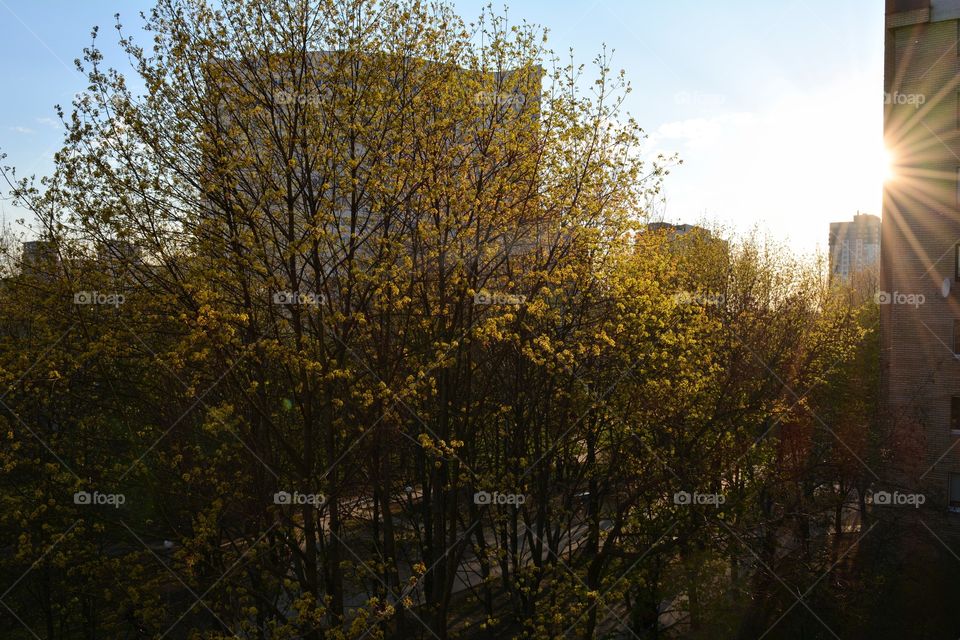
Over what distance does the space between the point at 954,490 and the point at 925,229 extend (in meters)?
8.33

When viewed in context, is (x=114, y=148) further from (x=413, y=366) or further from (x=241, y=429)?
(x=413, y=366)

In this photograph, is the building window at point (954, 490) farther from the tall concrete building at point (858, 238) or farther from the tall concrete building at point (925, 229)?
the tall concrete building at point (858, 238)

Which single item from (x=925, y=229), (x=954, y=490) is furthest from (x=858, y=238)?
(x=954, y=490)

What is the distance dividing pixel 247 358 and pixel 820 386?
20123 millimetres

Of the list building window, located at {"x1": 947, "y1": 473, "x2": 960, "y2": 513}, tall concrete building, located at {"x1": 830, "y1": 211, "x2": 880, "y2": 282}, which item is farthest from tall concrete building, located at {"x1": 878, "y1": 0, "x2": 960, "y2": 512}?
tall concrete building, located at {"x1": 830, "y1": 211, "x2": 880, "y2": 282}

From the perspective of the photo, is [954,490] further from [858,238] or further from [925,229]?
[858,238]

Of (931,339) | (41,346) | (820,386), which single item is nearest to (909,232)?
(931,339)

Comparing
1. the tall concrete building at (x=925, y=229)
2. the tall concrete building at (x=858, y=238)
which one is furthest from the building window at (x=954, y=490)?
the tall concrete building at (x=858, y=238)

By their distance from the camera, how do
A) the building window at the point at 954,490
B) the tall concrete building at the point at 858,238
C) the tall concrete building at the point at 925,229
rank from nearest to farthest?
the building window at the point at 954,490
the tall concrete building at the point at 925,229
the tall concrete building at the point at 858,238

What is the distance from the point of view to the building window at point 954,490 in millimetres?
22808

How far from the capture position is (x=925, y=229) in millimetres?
23766

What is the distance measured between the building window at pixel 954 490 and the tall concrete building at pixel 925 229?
0.03 m

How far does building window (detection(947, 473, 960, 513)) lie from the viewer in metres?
22.8

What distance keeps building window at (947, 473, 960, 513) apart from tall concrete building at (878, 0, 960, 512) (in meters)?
0.03
